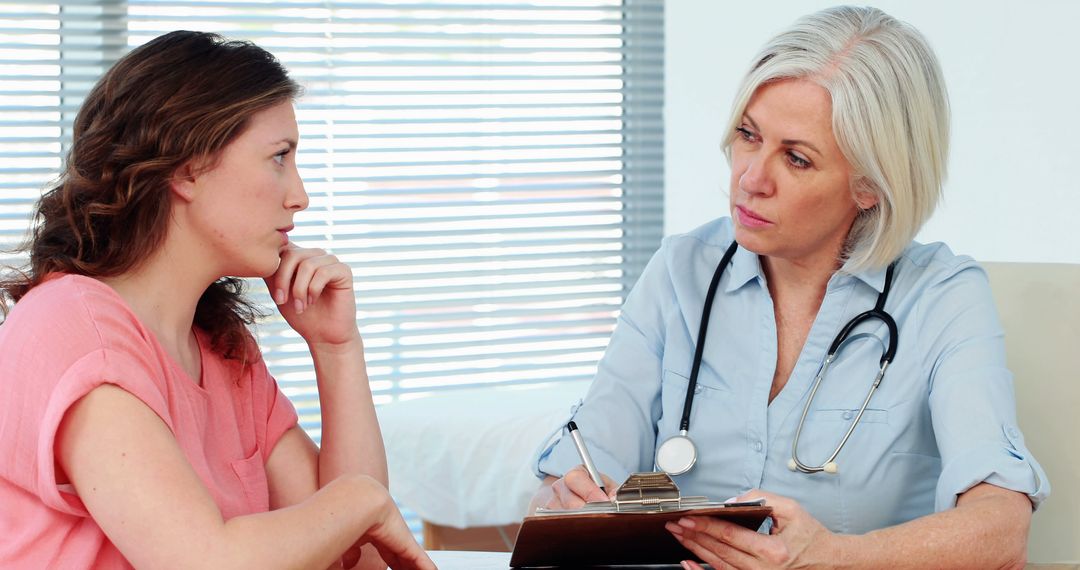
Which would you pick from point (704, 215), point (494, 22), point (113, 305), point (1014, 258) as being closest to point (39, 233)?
point (113, 305)

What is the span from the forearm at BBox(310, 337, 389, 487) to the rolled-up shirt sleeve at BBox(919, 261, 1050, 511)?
73cm

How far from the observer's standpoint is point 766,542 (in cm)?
124

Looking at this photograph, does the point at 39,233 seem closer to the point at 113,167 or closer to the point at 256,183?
the point at 113,167

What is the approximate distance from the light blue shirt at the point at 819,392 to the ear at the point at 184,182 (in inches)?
25.5

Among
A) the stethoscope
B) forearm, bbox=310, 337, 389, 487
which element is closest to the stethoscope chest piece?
the stethoscope

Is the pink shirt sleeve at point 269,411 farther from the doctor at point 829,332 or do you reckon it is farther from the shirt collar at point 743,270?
the shirt collar at point 743,270

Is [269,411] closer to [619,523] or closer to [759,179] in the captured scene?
[619,523]

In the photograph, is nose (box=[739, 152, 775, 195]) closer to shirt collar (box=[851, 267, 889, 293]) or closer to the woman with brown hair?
shirt collar (box=[851, 267, 889, 293])

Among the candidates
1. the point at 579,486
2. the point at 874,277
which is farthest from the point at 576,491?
the point at 874,277

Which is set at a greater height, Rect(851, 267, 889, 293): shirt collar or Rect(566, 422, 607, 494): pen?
Rect(851, 267, 889, 293): shirt collar

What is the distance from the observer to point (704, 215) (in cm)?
331

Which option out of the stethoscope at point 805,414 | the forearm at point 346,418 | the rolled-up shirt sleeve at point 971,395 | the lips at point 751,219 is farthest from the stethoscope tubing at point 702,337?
the forearm at point 346,418

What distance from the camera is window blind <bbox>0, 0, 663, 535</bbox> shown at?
11.1 ft

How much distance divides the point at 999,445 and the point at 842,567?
268mm
